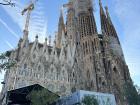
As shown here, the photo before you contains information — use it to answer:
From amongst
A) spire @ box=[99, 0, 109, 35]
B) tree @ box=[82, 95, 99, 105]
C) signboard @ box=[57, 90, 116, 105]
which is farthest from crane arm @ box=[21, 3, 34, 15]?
tree @ box=[82, 95, 99, 105]

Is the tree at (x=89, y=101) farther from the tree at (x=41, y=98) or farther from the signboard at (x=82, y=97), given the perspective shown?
the tree at (x=41, y=98)

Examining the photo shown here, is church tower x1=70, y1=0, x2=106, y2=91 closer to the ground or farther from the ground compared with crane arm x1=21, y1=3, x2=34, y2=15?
closer to the ground

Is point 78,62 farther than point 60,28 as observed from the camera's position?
No

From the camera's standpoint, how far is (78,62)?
51156mm

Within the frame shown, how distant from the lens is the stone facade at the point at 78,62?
41000mm

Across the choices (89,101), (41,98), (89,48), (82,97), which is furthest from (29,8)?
(89,101)

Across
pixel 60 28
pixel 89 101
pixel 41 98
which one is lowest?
pixel 89 101

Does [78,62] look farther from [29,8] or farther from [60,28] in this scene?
[29,8]

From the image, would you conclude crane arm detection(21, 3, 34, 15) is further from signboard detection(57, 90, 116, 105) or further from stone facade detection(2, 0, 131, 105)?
signboard detection(57, 90, 116, 105)

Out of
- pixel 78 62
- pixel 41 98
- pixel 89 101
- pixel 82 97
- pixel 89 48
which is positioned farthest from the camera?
pixel 89 48

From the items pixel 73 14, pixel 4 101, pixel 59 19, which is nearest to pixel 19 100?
pixel 4 101

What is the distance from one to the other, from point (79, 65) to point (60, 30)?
25.7 metres

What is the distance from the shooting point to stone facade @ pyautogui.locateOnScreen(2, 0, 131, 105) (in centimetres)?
4100

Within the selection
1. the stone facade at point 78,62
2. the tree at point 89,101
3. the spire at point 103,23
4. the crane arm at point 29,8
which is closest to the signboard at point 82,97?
the tree at point 89,101
